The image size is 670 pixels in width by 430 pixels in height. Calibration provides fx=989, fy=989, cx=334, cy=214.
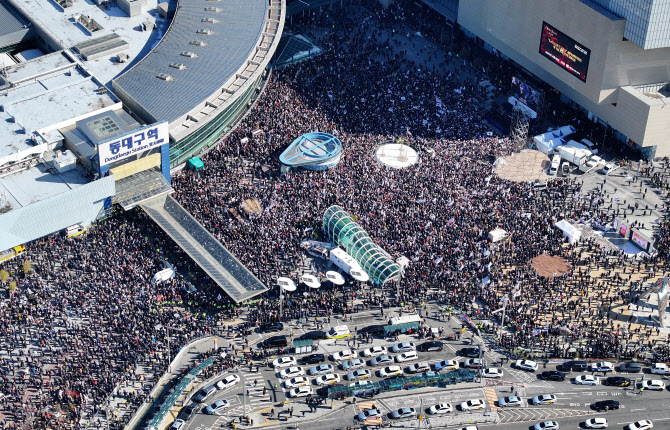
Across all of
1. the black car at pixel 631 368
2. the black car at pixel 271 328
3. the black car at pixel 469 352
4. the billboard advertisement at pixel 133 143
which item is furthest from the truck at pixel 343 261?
the black car at pixel 631 368

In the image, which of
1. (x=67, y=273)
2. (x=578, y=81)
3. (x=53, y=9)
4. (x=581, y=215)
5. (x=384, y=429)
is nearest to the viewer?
(x=384, y=429)

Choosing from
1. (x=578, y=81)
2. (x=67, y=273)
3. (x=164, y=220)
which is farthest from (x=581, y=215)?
(x=67, y=273)

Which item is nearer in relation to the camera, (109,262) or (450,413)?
(450,413)

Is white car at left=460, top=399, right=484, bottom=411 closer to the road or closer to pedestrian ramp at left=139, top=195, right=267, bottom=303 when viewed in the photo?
the road

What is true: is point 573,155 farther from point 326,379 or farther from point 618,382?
point 326,379

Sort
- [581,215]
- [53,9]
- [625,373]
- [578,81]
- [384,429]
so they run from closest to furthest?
[384,429], [625,373], [581,215], [578,81], [53,9]

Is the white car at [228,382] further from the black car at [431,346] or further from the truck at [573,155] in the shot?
the truck at [573,155]

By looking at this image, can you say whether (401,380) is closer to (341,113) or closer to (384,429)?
(384,429)

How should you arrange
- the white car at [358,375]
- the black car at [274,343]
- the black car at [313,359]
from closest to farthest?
the white car at [358,375] < the black car at [313,359] < the black car at [274,343]
